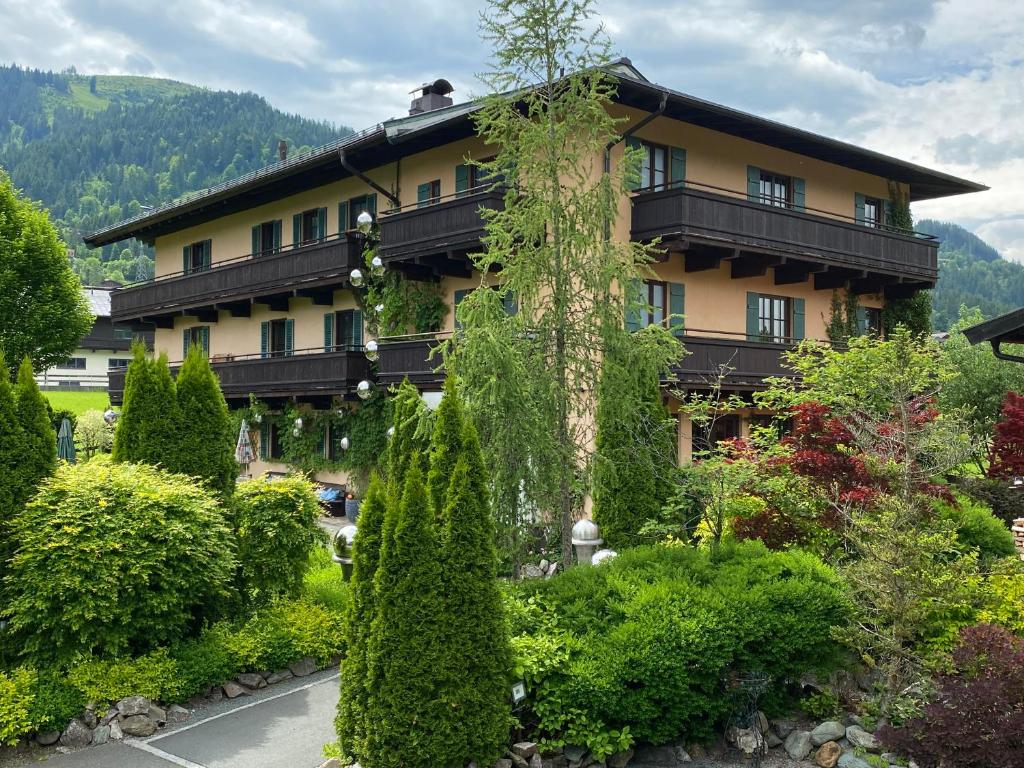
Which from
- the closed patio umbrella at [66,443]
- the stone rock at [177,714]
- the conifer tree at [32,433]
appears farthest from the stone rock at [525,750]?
the closed patio umbrella at [66,443]

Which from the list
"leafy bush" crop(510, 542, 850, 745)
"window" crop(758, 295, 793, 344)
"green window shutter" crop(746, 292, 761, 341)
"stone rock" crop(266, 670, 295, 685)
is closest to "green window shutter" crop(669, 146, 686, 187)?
"green window shutter" crop(746, 292, 761, 341)

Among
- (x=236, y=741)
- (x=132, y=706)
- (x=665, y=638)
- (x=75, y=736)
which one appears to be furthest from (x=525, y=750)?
(x=75, y=736)

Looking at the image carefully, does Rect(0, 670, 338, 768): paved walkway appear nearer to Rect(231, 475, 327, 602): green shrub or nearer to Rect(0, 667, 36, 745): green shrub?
Rect(0, 667, 36, 745): green shrub

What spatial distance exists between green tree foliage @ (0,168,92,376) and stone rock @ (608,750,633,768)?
28.4 metres

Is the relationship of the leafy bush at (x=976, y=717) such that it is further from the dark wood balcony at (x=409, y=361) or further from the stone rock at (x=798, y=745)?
the dark wood balcony at (x=409, y=361)

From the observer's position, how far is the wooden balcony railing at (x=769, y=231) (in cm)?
1983

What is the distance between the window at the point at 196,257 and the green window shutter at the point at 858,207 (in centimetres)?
2253

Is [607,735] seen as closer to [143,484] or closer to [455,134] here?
[143,484]

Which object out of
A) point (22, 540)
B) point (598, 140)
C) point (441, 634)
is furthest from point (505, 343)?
point (22, 540)

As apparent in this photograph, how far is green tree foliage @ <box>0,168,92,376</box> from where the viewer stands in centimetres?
3045

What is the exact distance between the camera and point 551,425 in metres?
10.9

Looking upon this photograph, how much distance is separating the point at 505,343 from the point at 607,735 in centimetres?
456

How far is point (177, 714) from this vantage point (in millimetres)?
9602

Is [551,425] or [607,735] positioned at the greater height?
[551,425]
